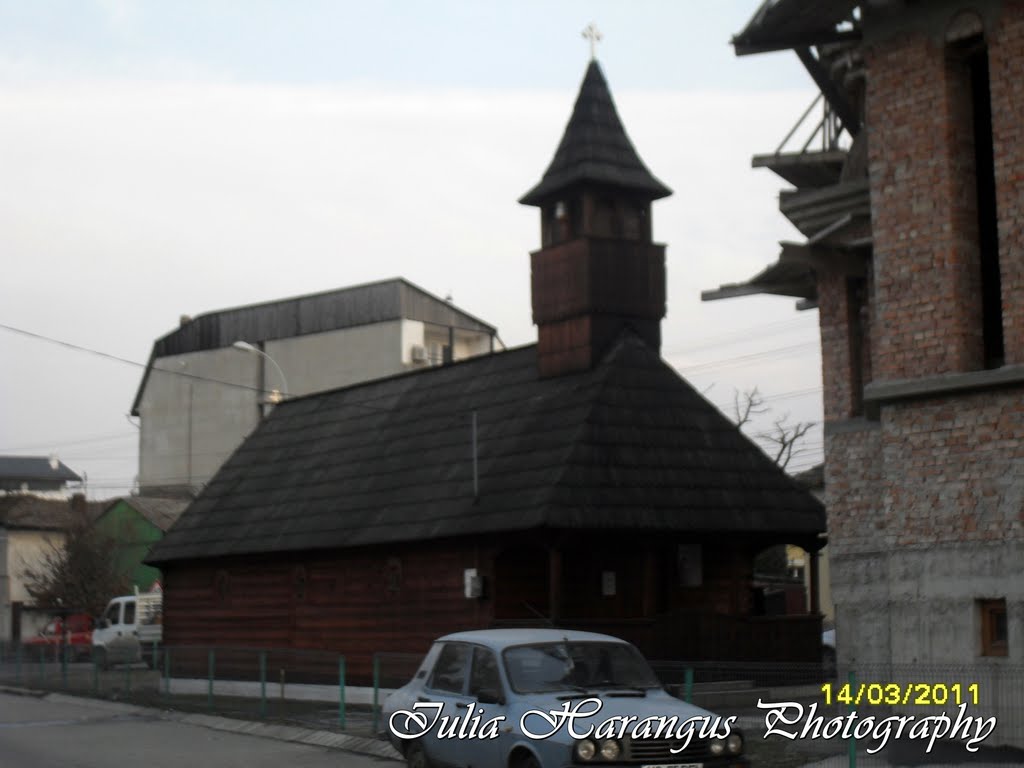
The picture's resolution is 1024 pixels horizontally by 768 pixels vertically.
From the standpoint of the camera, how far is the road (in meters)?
18.9

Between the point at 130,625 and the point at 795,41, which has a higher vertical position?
the point at 795,41

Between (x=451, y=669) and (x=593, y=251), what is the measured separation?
584 inches

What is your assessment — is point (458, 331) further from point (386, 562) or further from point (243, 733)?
point (243, 733)

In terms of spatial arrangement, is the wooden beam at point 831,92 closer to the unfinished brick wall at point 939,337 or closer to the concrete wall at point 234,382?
the unfinished brick wall at point 939,337

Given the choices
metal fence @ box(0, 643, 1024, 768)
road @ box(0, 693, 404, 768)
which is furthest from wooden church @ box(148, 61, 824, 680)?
road @ box(0, 693, 404, 768)

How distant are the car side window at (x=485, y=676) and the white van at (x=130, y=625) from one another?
32785 mm

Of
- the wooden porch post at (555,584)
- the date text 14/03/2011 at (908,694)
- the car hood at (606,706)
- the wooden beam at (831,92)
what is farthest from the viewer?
the wooden porch post at (555,584)

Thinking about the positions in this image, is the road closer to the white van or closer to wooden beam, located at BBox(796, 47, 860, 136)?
wooden beam, located at BBox(796, 47, 860, 136)

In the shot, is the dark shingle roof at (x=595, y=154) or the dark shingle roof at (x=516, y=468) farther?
the dark shingle roof at (x=595, y=154)

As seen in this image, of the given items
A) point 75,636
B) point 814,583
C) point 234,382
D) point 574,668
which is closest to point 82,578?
point 75,636

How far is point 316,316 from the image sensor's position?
73.9m

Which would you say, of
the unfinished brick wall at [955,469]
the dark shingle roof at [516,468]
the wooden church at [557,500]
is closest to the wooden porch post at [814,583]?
the wooden church at [557,500]

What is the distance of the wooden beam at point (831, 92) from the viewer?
1959cm

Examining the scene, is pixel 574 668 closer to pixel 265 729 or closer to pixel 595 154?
pixel 265 729
